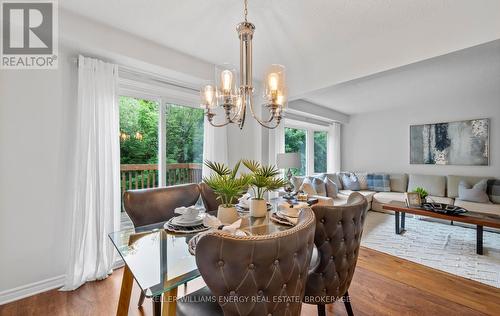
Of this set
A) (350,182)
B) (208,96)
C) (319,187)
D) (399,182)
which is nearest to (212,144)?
(208,96)

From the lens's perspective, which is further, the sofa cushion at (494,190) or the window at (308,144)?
the window at (308,144)

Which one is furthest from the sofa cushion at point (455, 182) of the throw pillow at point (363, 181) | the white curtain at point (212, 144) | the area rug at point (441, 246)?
the white curtain at point (212, 144)

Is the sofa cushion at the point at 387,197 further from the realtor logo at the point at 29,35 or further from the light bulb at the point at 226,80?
the realtor logo at the point at 29,35

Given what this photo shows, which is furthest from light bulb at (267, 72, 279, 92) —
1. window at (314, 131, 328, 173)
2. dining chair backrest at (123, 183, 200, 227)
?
window at (314, 131, 328, 173)

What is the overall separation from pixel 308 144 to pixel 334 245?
172 inches

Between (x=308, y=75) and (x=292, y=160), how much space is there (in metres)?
1.27

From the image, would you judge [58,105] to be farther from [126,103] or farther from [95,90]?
[126,103]

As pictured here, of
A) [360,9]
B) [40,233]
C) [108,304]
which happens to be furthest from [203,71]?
[108,304]

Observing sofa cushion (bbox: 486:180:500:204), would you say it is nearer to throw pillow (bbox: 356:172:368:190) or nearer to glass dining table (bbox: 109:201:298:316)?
throw pillow (bbox: 356:172:368:190)

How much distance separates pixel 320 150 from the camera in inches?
224

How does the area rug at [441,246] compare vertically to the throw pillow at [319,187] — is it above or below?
below

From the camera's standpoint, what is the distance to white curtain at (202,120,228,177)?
2.93m

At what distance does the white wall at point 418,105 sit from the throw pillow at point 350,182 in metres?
0.89

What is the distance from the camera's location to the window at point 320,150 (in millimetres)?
5574
